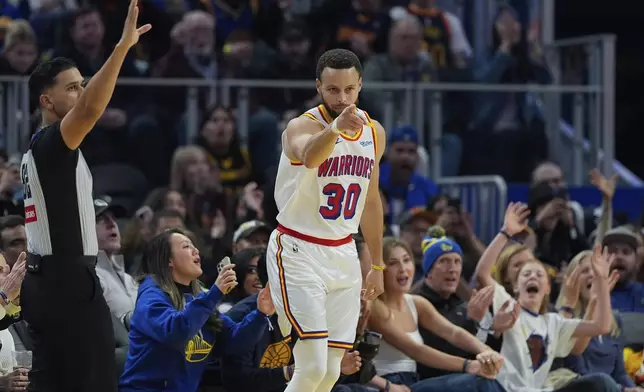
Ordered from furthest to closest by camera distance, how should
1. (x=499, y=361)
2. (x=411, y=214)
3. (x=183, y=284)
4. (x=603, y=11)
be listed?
(x=603, y=11), (x=411, y=214), (x=499, y=361), (x=183, y=284)

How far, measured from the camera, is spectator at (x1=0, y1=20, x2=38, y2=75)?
12.4m

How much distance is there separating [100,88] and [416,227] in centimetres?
562

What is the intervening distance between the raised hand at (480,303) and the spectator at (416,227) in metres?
1.94

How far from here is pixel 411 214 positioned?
11359 mm

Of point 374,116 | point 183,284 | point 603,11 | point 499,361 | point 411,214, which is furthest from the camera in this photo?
point 603,11

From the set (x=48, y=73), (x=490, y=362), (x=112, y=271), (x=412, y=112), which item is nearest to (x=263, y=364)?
(x=112, y=271)

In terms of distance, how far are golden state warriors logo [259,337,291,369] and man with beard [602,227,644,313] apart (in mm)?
3605

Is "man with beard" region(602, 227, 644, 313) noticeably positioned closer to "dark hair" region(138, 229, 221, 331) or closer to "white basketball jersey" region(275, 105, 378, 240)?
"dark hair" region(138, 229, 221, 331)

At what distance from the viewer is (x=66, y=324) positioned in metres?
6.26

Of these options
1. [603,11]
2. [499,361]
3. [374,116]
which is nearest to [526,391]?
[499,361]

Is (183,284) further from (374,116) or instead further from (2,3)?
(2,3)

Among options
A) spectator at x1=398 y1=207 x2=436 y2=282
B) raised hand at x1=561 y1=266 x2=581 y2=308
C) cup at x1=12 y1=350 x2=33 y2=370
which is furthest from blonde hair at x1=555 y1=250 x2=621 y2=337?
cup at x1=12 y1=350 x2=33 y2=370

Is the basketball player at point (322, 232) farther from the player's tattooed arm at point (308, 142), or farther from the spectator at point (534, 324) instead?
the spectator at point (534, 324)

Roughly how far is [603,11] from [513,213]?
30.7 ft
